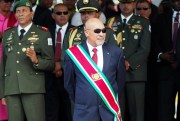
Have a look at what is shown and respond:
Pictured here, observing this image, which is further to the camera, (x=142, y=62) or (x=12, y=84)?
(x=142, y=62)

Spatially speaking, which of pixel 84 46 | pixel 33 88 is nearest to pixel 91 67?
pixel 84 46

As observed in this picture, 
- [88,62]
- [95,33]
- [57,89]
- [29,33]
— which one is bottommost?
[57,89]

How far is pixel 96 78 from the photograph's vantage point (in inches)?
268

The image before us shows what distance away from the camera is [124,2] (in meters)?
9.02

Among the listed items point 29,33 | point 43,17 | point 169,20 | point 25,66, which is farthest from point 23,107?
point 169,20

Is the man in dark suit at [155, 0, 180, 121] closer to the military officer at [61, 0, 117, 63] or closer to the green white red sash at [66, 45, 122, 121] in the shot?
the military officer at [61, 0, 117, 63]

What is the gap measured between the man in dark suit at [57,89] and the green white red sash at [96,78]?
2.20 metres

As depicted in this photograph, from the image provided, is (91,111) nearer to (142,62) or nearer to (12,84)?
(12,84)

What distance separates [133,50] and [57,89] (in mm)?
1333

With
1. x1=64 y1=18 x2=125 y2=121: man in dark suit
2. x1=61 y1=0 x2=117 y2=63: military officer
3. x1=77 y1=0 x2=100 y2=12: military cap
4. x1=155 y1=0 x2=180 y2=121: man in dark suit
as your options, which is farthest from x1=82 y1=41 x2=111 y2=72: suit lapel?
x1=155 y1=0 x2=180 y2=121: man in dark suit

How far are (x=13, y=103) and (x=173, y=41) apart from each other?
256cm

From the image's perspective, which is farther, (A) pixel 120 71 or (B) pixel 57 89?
(B) pixel 57 89

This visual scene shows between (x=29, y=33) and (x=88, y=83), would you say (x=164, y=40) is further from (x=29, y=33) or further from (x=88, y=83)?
(x=88, y=83)

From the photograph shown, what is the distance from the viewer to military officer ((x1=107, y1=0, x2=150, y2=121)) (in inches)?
351
